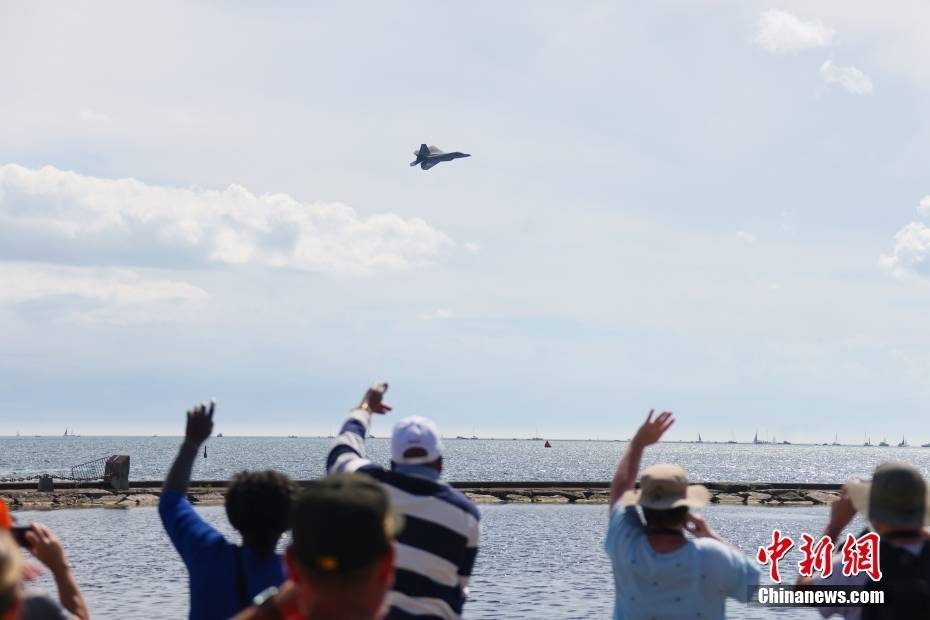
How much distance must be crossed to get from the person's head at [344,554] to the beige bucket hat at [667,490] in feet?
7.17

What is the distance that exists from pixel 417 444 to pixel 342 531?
2406mm

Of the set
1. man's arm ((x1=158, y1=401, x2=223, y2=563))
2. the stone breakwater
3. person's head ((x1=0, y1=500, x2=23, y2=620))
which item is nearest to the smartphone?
man's arm ((x1=158, y1=401, x2=223, y2=563))

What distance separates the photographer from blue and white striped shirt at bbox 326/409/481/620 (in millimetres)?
4906

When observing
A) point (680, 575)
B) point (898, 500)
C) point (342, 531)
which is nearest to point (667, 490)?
point (680, 575)

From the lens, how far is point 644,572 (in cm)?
472

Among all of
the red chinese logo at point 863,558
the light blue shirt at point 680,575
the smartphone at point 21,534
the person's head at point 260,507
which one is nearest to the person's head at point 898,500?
the red chinese logo at point 863,558

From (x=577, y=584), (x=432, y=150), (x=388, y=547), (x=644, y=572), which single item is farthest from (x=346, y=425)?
(x=432, y=150)

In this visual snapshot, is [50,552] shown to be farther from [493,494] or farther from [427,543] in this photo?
[493,494]

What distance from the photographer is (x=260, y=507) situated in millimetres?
4332

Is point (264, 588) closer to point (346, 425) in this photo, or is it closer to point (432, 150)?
point (346, 425)

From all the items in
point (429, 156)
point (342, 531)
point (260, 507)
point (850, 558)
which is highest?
point (429, 156)

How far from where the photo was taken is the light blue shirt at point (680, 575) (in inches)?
184

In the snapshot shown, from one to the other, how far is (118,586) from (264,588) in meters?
23.6

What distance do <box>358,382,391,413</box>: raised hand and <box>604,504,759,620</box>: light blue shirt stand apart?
1757 millimetres
